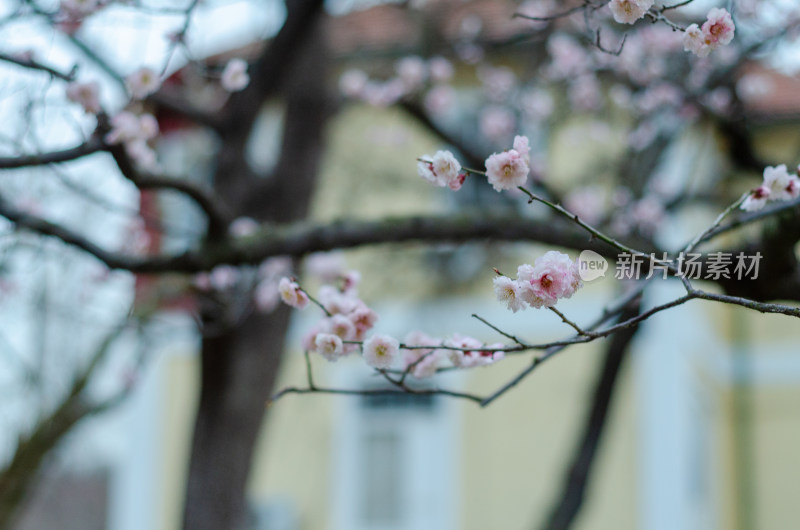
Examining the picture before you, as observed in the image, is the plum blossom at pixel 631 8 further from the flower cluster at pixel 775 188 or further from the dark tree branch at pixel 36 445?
the dark tree branch at pixel 36 445

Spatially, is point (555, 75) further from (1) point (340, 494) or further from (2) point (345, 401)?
(1) point (340, 494)

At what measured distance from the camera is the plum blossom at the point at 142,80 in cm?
240

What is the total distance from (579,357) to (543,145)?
6.17 ft

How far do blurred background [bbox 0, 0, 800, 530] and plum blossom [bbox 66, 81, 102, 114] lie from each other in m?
0.08

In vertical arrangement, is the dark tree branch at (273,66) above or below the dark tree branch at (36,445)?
above

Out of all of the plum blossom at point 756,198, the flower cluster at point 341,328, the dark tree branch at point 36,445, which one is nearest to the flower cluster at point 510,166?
the flower cluster at point 341,328

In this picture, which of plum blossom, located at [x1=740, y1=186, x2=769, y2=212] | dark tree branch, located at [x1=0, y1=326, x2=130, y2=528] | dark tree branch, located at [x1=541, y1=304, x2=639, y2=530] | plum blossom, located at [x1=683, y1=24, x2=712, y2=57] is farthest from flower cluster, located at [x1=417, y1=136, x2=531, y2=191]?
dark tree branch, located at [x1=0, y1=326, x2=130, y2=528]

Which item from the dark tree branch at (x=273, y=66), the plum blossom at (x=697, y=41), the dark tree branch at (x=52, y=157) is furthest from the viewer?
the dark tree branch at (x=273, y=66)

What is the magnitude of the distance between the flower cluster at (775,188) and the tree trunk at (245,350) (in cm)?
225

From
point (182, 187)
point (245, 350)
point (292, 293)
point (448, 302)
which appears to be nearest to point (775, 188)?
point (292, 293)

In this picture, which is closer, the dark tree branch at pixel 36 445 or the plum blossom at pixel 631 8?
the plum blossom at pixel 631 8

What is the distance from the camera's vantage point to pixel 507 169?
157cm

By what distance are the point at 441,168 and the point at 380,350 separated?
0.39 metres

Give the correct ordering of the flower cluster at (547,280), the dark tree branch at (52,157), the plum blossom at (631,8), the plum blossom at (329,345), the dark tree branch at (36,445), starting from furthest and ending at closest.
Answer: the dark tree branch at (36,445)
the dark tree branch at (52,157)
the plum blossom at (329,345)
the plum blossom at (631,8)
the flower cluster at (547,280)
